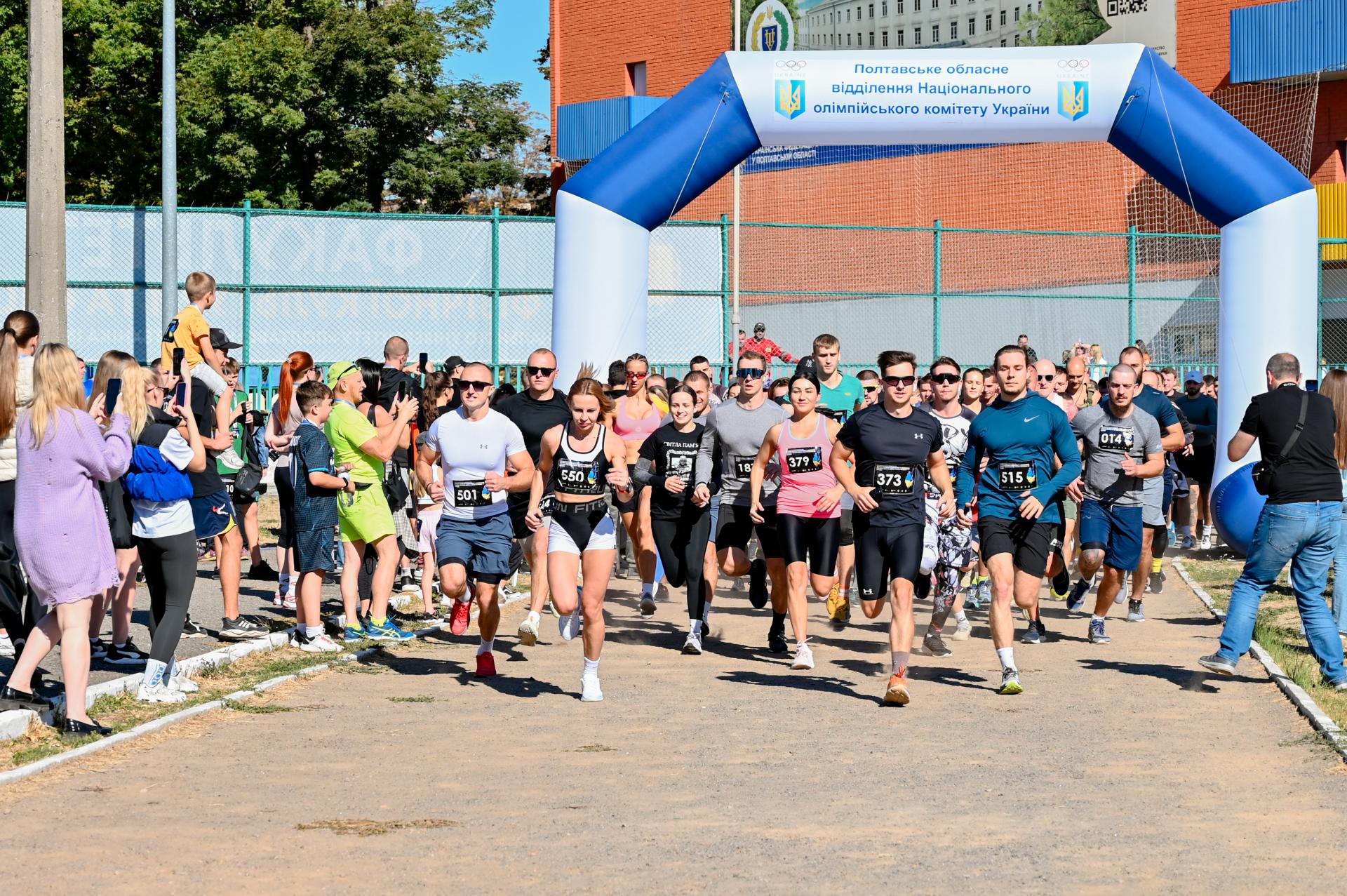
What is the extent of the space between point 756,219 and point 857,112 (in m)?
24.6

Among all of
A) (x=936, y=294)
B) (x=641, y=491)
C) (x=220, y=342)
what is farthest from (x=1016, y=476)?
(x=936, y=294)

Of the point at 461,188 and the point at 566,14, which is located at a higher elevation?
the point at 566,14

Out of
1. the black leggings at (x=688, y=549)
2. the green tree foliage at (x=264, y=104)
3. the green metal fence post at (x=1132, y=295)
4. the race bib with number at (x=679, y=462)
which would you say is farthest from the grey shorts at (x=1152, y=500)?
the green tree foliage at (x=264, y=104)

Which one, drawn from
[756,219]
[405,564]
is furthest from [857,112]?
[756,219]

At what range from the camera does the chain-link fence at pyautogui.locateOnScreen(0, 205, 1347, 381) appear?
21969 mm

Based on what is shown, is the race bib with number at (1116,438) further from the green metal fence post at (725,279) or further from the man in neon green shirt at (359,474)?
the green metal fence post at (725,279)

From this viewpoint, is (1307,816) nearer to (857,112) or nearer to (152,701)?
(152,701)

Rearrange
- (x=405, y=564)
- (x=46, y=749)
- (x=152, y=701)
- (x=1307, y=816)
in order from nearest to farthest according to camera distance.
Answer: (x=1307, y=816) → (x=46, y=749) → (x=152, y=701) → (x=405, y=564)

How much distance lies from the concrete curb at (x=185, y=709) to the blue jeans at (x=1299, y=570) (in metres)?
5.37

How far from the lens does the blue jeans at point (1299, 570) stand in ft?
31.7

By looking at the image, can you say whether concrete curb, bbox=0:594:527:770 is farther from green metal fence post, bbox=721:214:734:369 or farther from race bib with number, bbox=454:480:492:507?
green metal fence post, bbox=721:214:734:369

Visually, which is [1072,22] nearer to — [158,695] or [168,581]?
[168,581]

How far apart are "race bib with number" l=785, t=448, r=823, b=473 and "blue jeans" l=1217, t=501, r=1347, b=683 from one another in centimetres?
259

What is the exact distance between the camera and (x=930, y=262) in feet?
87.9
